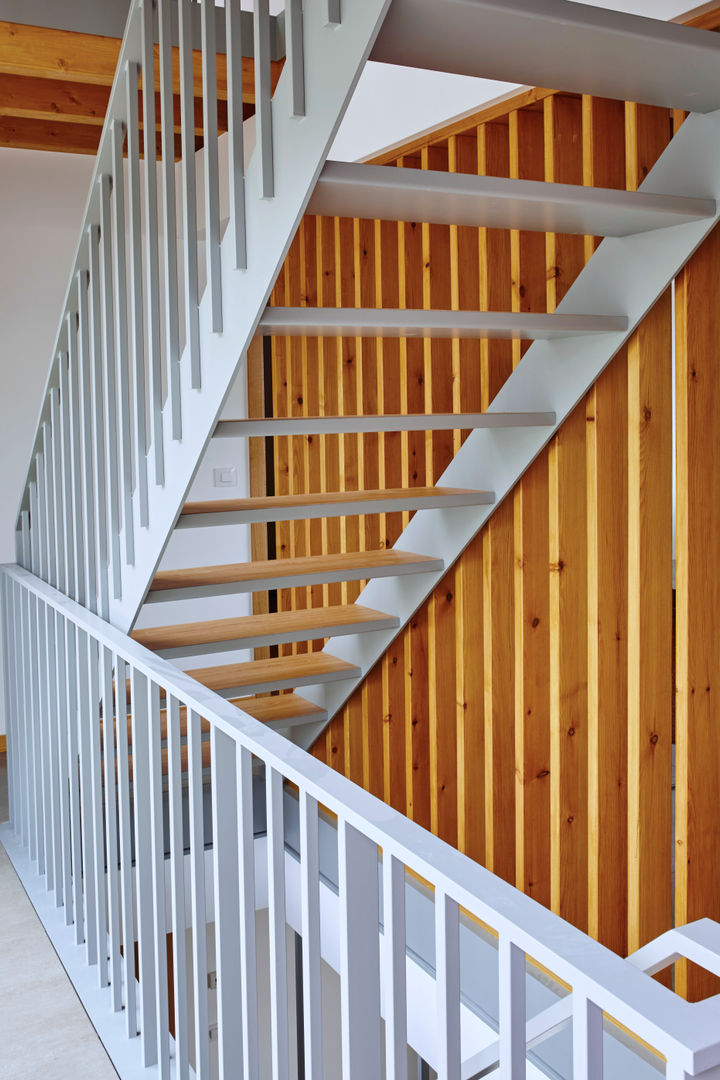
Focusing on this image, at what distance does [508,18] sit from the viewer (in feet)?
4.36

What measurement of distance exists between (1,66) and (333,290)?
4.29 feet

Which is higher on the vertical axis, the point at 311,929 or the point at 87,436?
the point at 87,436

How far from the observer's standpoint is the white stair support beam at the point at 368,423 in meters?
1.96

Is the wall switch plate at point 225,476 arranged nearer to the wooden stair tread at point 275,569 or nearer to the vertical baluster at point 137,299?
the wooden stair tread at point 275,569

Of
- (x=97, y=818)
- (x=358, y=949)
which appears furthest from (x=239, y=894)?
(x=97, y=818)

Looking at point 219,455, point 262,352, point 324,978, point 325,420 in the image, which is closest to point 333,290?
point 262,352

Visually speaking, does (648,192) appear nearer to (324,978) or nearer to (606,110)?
(606,110)

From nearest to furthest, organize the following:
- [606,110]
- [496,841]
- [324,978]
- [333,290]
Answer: [606,110]
[496,841]
[333,290]
[324,978]

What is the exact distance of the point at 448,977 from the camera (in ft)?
3.30

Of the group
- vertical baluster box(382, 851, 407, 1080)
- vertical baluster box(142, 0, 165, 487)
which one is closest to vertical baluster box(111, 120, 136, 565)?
vertical baluster box(142, 0, 165, 487)

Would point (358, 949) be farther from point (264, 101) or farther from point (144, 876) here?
point (264, 101)

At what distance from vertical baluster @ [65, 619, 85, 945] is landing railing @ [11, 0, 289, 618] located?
128mm

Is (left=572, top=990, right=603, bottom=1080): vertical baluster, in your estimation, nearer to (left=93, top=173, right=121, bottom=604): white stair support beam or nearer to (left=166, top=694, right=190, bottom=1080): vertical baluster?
(left=166, top=694, right=190, bottom=1080): vertical baluster

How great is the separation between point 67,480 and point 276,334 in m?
1.05
